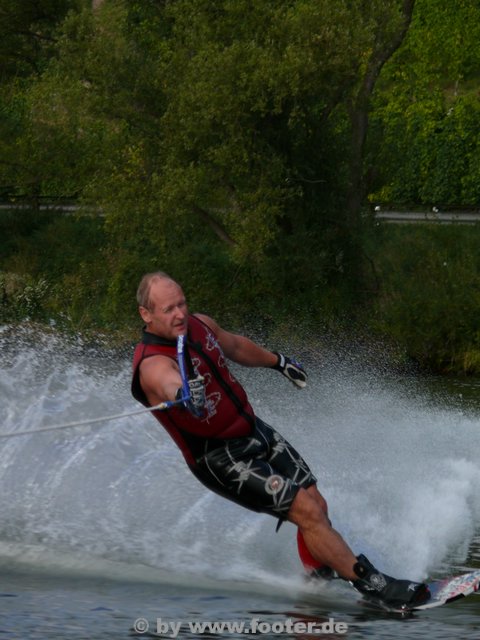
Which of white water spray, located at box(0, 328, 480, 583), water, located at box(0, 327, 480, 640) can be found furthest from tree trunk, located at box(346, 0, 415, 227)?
white water spray, located at box(0, 328, 480, 583)

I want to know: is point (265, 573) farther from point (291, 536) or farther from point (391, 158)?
point (391, 158)

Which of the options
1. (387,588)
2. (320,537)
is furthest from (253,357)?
(387,588)

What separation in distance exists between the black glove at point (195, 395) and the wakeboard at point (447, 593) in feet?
4.22

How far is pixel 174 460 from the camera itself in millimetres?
8883

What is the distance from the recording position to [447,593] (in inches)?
269

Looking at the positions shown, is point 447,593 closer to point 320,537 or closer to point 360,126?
point 320,537

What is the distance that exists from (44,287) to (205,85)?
6.58m

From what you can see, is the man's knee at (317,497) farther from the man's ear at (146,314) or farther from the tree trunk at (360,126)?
the tree trunk at (360,126)

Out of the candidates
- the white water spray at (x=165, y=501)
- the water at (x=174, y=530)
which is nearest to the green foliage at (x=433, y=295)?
the water at (x=174, y=530)

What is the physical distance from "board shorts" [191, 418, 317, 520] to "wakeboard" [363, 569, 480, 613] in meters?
0.66

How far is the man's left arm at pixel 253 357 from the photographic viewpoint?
24.8ft

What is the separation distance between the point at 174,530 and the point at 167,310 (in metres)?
1.79

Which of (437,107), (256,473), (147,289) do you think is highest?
(437,107)

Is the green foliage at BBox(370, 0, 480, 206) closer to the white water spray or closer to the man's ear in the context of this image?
the white water spray
